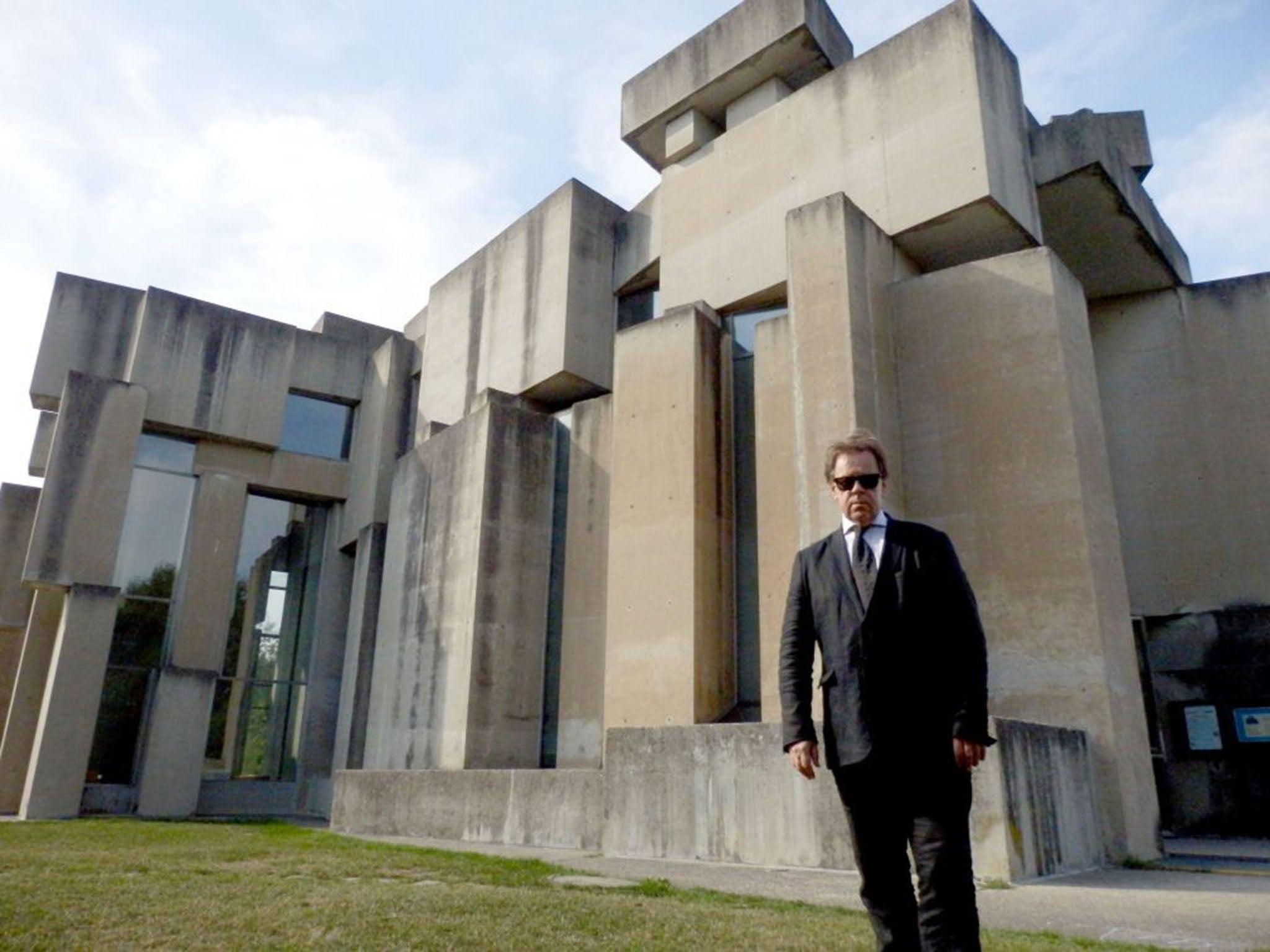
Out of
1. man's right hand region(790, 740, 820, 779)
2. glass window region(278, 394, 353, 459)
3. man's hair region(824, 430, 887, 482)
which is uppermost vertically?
glass window region(278, 394, 353, 459)

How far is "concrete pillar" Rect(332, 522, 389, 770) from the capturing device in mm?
19844

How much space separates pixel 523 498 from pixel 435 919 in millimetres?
11823

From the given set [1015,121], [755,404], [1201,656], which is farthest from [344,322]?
[1201,656]

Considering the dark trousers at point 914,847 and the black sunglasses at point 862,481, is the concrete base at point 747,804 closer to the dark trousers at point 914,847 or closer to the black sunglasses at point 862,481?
the dark trousers at point 914,847

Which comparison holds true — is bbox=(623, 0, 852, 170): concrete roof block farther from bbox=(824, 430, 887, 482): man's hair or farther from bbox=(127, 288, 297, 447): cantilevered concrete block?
bbox=(824, 430, 887, 482): man's hair

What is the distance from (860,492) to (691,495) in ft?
31.8

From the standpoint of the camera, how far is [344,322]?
25.0 m

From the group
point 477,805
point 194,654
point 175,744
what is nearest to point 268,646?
point 194,654

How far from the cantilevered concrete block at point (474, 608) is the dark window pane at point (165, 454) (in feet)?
22.3

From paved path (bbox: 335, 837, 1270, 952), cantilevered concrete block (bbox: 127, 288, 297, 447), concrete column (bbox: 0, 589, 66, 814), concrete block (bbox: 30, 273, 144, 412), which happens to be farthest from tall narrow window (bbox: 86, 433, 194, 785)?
paved path (bbox: 335, 837, 1270, 952)

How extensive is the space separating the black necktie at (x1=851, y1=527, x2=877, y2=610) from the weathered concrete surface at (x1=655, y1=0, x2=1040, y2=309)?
424 inches

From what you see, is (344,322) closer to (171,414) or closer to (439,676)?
(171,414)

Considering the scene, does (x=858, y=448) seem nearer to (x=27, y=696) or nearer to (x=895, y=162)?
(x=895, y=162)

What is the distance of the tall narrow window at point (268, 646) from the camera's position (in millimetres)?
21312
